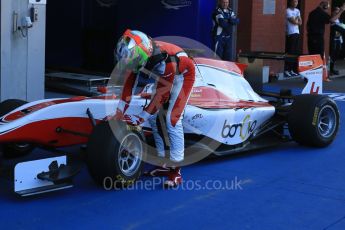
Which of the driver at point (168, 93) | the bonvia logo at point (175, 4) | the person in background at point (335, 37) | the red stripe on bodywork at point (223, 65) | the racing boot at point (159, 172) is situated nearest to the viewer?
the driver at point (168, 93)

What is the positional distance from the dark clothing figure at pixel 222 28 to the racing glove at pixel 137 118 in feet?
21.5

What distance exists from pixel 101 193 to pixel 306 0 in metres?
12.7

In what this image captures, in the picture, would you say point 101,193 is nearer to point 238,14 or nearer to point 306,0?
point 238,14

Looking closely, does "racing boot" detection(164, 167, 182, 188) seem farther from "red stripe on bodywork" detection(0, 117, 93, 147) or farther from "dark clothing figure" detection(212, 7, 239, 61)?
"dark clothing figure" detection(212, 7, 239, 61)

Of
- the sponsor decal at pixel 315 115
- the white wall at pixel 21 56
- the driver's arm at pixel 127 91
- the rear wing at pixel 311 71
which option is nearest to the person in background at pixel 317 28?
the rear wing at pixel 311 71

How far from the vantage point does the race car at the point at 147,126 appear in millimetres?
4871

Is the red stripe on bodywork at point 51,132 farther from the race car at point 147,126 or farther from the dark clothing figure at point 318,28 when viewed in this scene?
the dark clothing figure at point 318,28

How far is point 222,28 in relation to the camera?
38.9ft

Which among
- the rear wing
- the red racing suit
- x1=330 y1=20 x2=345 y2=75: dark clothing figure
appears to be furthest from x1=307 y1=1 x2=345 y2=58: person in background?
the red racing suit

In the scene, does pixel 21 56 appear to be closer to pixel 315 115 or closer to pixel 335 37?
pixel 315 115

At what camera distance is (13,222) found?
14.1 feet

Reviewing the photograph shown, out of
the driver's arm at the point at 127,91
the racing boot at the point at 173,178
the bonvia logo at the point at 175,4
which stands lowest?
the racing boot at the point at 173,178

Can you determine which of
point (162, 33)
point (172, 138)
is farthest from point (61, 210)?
point (162, 33)

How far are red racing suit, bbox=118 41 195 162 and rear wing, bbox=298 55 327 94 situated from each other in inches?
92.9
